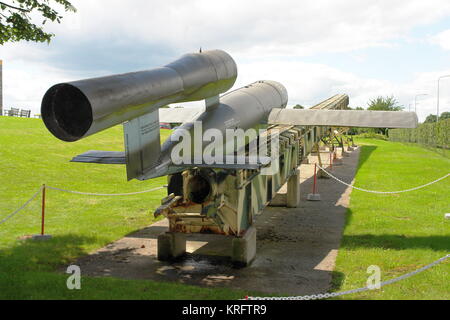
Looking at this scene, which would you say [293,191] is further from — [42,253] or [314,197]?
[42,253]

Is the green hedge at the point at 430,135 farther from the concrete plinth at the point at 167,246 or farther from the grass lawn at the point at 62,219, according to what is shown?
the concrete plinth at the point at 167,246

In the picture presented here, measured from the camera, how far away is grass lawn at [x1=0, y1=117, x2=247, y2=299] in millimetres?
7887

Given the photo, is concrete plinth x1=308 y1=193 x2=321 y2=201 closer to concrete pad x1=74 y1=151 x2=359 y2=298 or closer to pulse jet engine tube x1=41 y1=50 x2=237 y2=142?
concrete pad x1=74 y1=151 x2=359 y2=298

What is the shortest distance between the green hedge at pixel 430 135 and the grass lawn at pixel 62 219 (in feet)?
94.4

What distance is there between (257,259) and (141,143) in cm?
424

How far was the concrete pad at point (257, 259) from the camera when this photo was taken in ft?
28.3

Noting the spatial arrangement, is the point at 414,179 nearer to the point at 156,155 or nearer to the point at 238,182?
the point at 238,182

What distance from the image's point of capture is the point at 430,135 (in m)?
44.3

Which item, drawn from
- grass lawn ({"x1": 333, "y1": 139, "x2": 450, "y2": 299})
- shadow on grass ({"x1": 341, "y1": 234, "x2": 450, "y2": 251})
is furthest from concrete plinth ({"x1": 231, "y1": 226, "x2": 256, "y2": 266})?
shadow on grass ({"x1": 341, "y1": 234, "x2": 450, "y2": 251})

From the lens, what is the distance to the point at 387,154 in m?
35.0

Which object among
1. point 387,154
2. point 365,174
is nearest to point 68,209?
point 365,174

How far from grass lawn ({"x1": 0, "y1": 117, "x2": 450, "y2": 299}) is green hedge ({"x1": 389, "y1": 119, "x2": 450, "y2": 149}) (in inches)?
607

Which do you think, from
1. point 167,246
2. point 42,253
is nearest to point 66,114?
point 167,246
